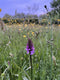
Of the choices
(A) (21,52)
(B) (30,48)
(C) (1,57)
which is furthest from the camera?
(A) (21,52)

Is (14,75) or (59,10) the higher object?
(59,10)

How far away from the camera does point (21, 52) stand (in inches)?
51.8

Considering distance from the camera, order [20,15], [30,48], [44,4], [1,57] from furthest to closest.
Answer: [20,15], [1,57], [44,4], [30,48]

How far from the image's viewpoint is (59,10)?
738mm

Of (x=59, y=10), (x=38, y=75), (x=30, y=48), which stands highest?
(x=59, y=10)

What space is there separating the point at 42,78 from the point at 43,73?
0.04 m

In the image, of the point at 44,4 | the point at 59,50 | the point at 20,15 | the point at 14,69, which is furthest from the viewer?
the point at 20,15

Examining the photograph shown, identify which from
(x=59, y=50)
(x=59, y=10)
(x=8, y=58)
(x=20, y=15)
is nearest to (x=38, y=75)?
(x=8, y=58)

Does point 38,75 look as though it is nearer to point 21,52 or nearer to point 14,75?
point 14,75

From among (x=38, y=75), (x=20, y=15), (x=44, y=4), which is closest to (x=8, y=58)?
(x=38, y=75)

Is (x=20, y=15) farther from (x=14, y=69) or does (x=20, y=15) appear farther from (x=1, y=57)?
(x=14, y=69)

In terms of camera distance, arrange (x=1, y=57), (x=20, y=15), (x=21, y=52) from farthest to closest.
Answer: (x=20, y=15)
(x=21, y=52)
(x=1, y=57)

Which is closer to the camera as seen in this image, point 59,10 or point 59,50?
point 59,10

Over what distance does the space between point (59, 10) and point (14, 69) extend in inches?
21.6
